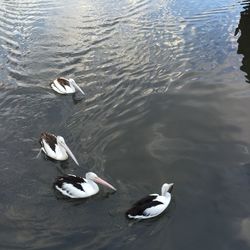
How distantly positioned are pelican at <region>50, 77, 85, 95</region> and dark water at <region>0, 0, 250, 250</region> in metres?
0.27

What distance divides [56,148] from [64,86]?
110 inches

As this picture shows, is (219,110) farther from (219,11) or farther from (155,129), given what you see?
(219,11)

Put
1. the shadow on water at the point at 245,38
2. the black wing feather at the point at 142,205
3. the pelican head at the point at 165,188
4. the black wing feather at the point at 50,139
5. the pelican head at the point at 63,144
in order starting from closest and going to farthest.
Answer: the black wing feather at the point at 142,205, the pelican head at the point at 165,188, the pelican head at the point at 63,144, the black wing feather at the point at 50,139, the shadow on water at the point at 245,38

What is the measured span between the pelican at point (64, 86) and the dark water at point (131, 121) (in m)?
0.27

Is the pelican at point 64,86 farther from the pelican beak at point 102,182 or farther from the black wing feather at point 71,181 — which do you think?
the pelican beak at point 102,182

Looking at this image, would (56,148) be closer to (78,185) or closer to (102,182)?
(78,185)

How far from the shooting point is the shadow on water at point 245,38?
1364 cm

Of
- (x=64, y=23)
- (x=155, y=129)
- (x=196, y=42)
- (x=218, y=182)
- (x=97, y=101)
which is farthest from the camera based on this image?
(x=64, y=23)

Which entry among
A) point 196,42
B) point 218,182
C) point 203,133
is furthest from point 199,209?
point 196,42

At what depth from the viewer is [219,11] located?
57.1ft

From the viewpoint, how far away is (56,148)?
973cm

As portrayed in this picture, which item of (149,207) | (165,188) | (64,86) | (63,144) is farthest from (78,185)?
(64,86)

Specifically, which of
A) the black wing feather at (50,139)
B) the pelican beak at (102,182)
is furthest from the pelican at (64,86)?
the pelican beak at (102,182)

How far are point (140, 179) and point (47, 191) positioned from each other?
69.1 inches
